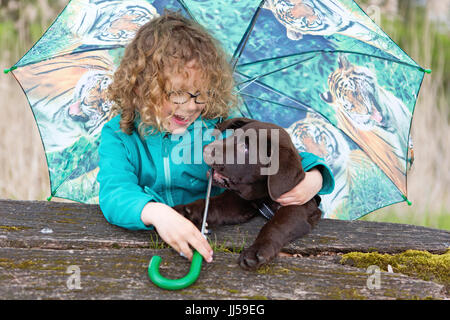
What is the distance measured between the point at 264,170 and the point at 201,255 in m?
0.44

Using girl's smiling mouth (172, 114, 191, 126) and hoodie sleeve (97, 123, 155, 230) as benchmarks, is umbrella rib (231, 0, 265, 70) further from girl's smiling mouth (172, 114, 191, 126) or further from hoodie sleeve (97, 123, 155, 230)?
hoodie sleeve (97, 123, 155, 230)

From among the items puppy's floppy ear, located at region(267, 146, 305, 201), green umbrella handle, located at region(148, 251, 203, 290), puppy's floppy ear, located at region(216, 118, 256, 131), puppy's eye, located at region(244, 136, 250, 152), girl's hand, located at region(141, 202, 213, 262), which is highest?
puppy's floppy ear, located at region(216, 118, 256, 131)

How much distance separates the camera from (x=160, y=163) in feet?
6.49

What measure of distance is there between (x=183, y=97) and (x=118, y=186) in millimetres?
454

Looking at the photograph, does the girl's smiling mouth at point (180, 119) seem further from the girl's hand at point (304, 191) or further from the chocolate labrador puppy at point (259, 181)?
the girl's hand at point (304, 191)

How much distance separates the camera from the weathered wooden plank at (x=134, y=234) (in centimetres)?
153

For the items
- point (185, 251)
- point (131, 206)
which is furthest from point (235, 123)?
point (185, 251)

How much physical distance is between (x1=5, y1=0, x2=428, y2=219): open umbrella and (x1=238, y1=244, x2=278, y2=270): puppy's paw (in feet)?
2.86

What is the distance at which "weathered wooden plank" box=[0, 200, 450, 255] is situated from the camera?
1530mm

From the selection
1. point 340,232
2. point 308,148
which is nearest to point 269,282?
point 340,232

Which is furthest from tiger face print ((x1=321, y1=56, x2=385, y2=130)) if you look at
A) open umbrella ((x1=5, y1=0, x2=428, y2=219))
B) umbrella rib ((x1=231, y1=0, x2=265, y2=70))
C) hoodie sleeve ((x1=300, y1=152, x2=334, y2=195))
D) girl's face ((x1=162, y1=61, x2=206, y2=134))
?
girl's face ((x1=162, y1=61, x2=206, y2=134))

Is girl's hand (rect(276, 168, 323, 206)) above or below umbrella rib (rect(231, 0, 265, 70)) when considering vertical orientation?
below

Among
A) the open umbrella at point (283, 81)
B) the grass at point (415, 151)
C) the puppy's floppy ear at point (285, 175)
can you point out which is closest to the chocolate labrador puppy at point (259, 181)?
the puppy's floppy ear at point (285, 175)
